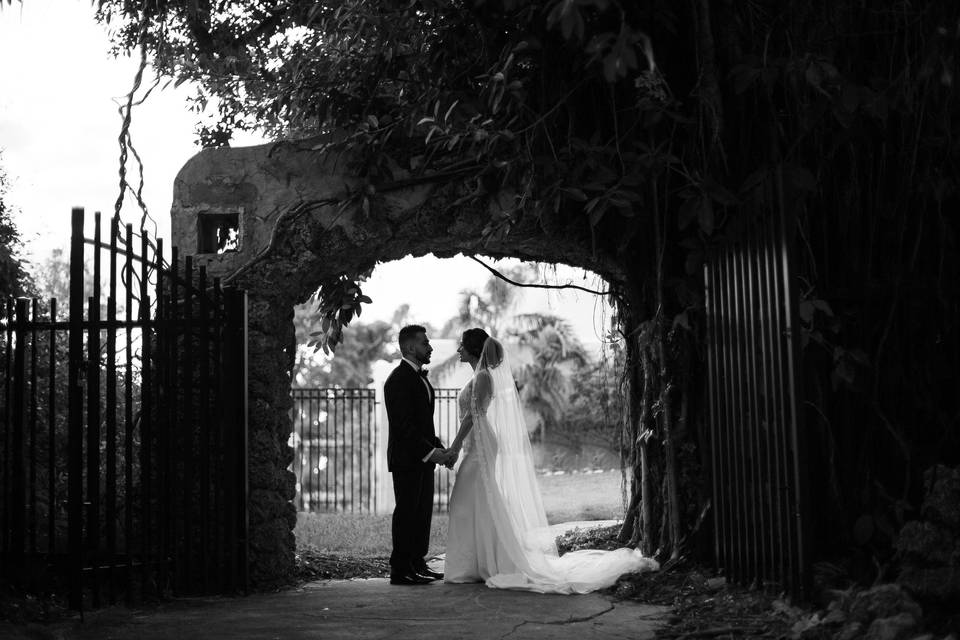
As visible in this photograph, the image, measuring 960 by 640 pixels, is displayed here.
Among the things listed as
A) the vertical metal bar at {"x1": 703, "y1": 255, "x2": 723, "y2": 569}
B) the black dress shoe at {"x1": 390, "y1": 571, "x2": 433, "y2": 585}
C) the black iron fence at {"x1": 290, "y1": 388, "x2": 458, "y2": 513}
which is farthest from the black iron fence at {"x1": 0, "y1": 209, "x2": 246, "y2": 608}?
the black iron fence at {"x1": 290, "y1": 388, "x2": 458, "y2": 513}

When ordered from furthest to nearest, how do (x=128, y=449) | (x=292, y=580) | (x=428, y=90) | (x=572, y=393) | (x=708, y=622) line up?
(x=572, y=393) → (x=292, y=580) → (x=428, y=90) → (x=128, y=449) → (x=708, y=622)

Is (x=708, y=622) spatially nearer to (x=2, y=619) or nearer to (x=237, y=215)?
(x=2, y=619)

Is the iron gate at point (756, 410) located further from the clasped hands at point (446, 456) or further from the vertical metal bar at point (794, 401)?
the clasped hands at point (446, 456)

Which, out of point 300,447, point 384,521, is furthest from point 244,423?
point 300,447

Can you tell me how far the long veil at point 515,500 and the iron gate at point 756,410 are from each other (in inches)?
48.3

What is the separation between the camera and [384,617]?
214 inches

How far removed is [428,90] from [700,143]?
5.60 ft

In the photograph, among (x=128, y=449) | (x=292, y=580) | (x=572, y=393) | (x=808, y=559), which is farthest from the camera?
(x=572, y=393)

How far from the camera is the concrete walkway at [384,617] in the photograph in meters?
4.90

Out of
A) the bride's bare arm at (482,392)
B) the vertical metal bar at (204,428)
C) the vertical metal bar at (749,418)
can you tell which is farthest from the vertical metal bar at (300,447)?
the vertical metal bar at (749,418)

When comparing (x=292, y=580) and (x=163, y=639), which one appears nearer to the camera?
(x=163, y=639)

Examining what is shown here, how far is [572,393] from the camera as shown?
2669cm

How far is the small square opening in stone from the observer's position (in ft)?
23.0

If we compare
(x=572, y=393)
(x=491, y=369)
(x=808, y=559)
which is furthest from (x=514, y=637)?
(x=572, y=393)
